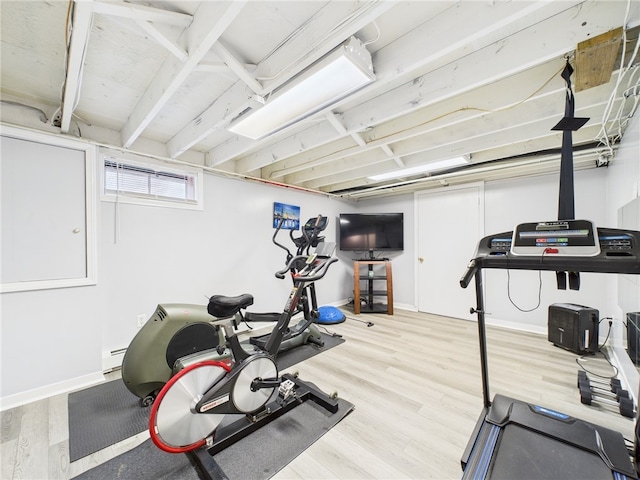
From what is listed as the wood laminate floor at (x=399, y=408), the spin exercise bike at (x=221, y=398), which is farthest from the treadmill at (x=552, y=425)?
the spin exercise bike at (x=221, y=398)

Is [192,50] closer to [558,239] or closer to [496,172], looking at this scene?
[558,239]

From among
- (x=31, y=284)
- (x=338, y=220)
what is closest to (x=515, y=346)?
(x=338, y=220)

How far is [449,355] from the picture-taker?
2.93m

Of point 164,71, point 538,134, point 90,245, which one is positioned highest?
point 164,71

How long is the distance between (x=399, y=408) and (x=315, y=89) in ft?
8.12

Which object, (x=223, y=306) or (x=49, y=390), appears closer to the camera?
(x=223, y=306)

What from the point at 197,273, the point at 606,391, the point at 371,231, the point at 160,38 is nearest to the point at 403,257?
the point at 371,231

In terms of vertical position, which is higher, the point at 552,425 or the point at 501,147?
the point at 501,147

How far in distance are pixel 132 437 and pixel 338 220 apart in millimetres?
4445

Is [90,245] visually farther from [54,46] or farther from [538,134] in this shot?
[538,134]

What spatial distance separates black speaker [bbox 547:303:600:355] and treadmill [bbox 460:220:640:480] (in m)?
2.09

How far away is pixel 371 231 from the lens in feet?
16.9

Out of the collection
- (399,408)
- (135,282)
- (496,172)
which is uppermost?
(496,172)

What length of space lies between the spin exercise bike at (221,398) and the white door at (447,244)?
11.2 feet
